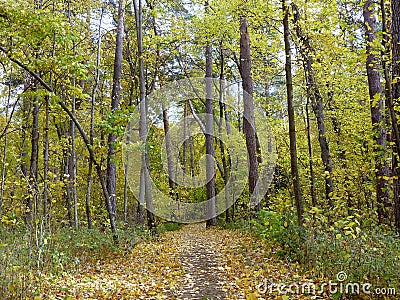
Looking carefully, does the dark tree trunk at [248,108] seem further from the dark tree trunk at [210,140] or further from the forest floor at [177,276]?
the forest floor at [177,276]

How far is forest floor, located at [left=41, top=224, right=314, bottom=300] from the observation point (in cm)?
566

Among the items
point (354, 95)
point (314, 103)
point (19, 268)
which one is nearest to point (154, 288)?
point (19, 268)

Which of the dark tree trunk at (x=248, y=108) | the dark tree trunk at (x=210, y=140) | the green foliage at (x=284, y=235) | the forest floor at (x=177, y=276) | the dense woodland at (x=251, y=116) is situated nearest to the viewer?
the forest floor at (x=177, y=276)

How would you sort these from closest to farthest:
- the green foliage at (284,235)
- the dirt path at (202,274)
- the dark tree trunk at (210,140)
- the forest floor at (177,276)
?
the forest floor at (177,276) → the dirt path at (202,274) → the green foliage at (284,235) → the dark tree trunk at (210,140)

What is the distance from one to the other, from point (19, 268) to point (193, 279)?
9.94 ft

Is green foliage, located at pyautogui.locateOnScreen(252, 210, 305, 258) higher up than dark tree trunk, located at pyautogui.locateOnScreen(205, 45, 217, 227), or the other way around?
dark tree trunk, located at pyautogui.locateOnScreen(205, 45, 217, 227)

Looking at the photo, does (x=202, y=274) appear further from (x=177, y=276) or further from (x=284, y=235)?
(x=284, y=235)

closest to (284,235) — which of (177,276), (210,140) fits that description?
(177,276)

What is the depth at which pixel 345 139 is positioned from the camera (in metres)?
13.7

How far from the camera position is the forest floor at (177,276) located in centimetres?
566

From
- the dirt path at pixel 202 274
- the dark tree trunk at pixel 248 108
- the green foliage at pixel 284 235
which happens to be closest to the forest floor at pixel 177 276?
the dirt path at pixel 202 274

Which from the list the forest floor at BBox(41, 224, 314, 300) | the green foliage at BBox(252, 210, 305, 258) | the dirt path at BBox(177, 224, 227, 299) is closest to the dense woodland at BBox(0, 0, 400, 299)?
the green foliage at BBox(252, 210, 305, 258)

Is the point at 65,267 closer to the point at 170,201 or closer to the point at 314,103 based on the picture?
the point at 314,103

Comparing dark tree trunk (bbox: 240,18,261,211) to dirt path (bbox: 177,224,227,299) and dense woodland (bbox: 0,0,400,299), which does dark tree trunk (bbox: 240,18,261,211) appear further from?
dirt path (bbox: 177,224,227,299)
